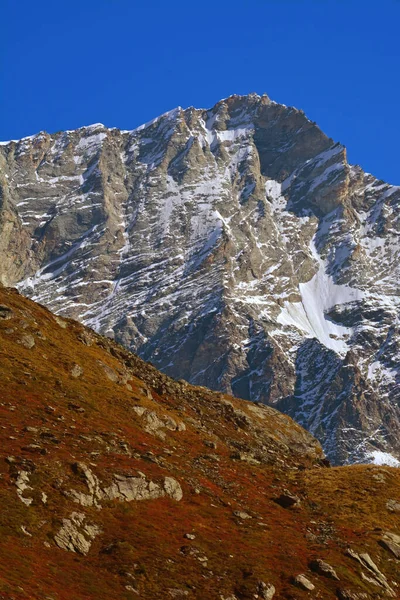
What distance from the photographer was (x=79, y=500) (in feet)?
164

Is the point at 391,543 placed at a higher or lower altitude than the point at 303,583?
higher

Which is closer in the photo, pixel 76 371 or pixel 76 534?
pixel 76 534

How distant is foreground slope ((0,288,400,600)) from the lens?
4562 cm

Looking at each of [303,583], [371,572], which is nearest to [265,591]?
[303,583]

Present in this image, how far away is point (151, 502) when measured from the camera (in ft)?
177

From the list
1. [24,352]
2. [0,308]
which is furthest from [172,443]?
[0,308]

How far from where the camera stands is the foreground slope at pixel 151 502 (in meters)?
45.6

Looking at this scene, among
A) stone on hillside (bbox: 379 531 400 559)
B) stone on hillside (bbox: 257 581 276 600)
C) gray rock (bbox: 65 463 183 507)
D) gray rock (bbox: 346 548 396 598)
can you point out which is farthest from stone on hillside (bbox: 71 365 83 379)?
stone on hillside (bbox: 257 581 276 600)

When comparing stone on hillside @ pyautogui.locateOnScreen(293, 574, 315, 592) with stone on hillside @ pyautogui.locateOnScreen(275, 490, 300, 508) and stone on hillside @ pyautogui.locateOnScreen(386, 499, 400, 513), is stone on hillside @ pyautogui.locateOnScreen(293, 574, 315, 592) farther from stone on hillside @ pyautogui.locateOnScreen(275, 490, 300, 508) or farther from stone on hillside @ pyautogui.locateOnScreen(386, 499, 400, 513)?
stone on hillside @ pyautogui.locateOnScreen(386, 499, 400, 513)

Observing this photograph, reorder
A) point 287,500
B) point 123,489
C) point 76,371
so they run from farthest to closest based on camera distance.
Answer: point 76,371 → point 287,500 → point 123,489

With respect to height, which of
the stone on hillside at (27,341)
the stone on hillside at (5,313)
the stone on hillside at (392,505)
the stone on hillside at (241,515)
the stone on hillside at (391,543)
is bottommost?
the stone on hillside at (241,515)

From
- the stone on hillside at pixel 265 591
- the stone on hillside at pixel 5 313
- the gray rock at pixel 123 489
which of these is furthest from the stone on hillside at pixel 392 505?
the stone on hillside at pixel 5 313

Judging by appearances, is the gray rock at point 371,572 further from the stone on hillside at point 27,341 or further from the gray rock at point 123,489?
the stone on hillside at point 27,341

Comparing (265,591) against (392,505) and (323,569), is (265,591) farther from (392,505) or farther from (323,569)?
(392,505)
